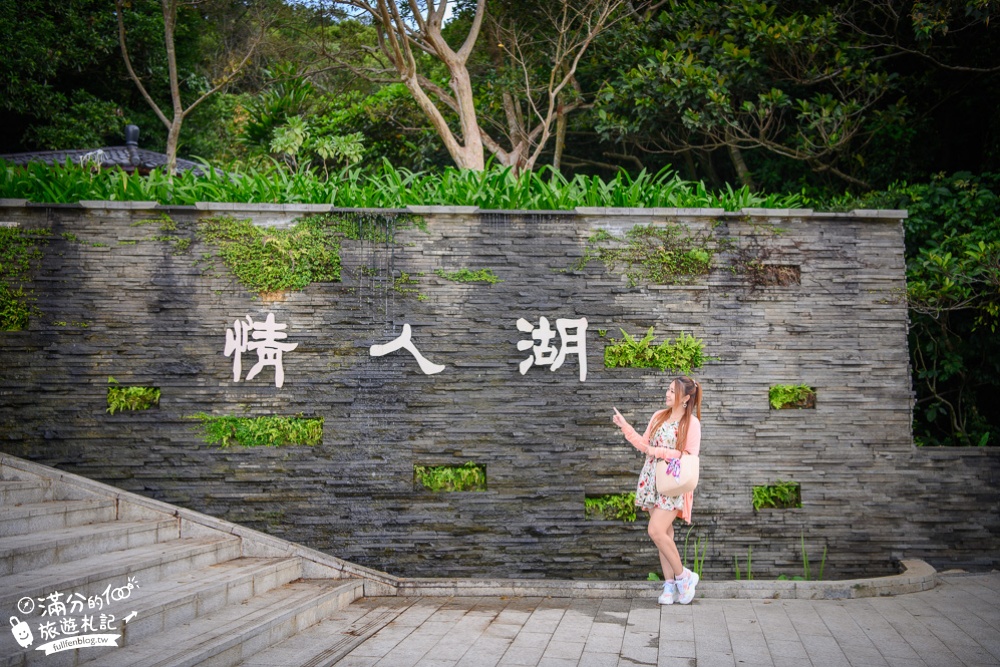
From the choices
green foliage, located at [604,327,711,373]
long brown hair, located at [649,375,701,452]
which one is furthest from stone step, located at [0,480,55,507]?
long brown hair, located at [649,375,701,452]

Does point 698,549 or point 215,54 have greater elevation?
point 215,54

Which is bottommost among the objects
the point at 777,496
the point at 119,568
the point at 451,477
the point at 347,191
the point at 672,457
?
the point at 119,568

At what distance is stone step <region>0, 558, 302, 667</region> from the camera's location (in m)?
3.37

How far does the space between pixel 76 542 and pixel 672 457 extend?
3524 millimetres

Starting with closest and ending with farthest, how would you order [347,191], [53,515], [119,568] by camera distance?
[119,568], [53,515], [347,191]

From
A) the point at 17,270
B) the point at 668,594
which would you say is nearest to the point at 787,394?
the point at 668,594

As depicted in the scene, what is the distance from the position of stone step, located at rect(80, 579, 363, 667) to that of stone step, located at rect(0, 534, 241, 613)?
423mm

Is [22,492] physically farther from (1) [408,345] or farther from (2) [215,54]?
(2) [215,54]

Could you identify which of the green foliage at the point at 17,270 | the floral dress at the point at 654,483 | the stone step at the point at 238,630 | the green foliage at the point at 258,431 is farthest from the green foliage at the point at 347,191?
the stone step at the point at 238,630

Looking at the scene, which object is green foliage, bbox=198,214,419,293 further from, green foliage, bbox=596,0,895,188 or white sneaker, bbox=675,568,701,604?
green foliage, bbox=596,0,895,188

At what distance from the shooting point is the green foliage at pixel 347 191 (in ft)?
20.3

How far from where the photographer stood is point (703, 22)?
8422 mm

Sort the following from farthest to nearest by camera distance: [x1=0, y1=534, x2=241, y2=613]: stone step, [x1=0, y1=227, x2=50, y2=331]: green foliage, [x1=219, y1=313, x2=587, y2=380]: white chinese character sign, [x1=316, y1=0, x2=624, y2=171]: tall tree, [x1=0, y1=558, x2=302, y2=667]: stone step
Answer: [x1=316, y1=0, x2=624, y2=171]: tall tree
[x1=219, y1=313, x2=587, y2=380]: white chinese character sign
[x1=0, y1=227, x2=50, y2=331]: green foliage
[x1=0, y1=534, x2=241, y2=613]: stone step
[x1=0, y1=558, x2=302, y2=667]: stone step

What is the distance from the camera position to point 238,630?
3955 millimetres
